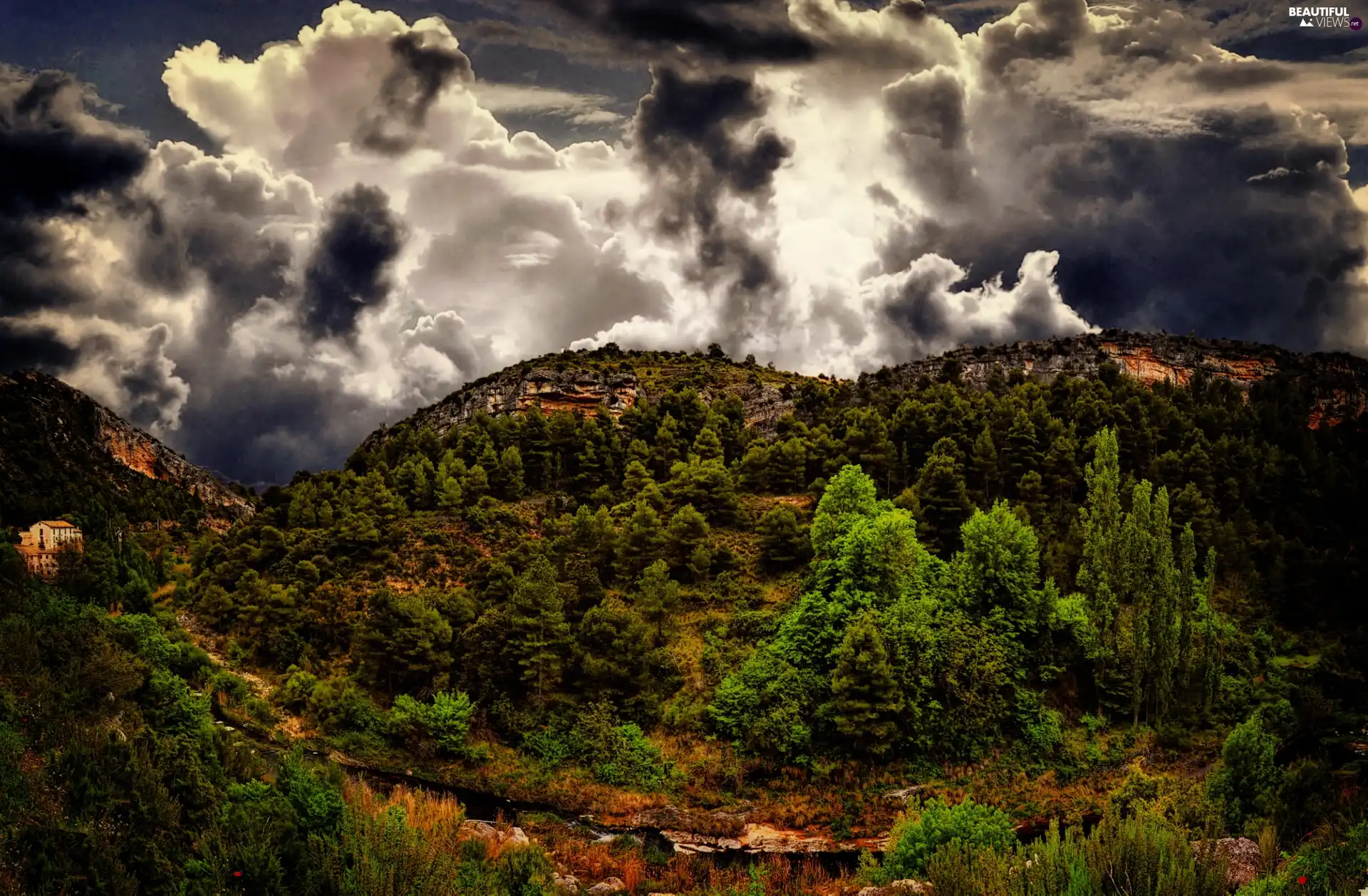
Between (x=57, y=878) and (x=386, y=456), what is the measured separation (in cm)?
8135

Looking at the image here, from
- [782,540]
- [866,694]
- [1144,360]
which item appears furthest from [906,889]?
[1144,360]

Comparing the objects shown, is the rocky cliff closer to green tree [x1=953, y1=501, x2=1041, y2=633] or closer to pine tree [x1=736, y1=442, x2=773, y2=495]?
pine tree [x1=736, y1=442, x2=773, y2=495]

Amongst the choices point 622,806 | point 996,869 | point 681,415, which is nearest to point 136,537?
point 681,415

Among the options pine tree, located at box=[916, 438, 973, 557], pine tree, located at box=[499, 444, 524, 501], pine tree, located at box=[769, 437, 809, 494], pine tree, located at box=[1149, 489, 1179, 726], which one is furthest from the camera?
pine tree, located at box=[499, 444, 524, 501]

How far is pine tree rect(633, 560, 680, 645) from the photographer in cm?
5928

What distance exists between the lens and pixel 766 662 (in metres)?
54.8

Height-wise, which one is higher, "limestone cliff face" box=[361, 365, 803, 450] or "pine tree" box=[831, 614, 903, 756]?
"limestone cliff face" box=[361, 365, 803, 450]

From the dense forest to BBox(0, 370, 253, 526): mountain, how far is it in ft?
72.0

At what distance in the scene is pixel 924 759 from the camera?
163 ft

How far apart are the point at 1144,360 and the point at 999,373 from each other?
31829mm

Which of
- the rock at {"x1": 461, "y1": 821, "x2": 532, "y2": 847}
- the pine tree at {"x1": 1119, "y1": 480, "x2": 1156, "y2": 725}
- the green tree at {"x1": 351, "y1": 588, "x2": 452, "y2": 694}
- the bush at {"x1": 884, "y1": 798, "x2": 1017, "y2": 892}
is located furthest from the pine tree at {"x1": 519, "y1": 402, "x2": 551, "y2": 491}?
the bush at {"x1": 884, "y1": 798, "x2": 1017, "y2": 892}

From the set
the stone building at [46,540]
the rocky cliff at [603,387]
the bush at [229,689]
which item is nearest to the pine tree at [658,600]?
the bush at [229,689]

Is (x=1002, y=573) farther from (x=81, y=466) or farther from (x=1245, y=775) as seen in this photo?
(x=81, y=466)

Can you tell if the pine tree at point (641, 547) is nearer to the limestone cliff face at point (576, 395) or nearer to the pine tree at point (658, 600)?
the pine tree at point (658, 600)
